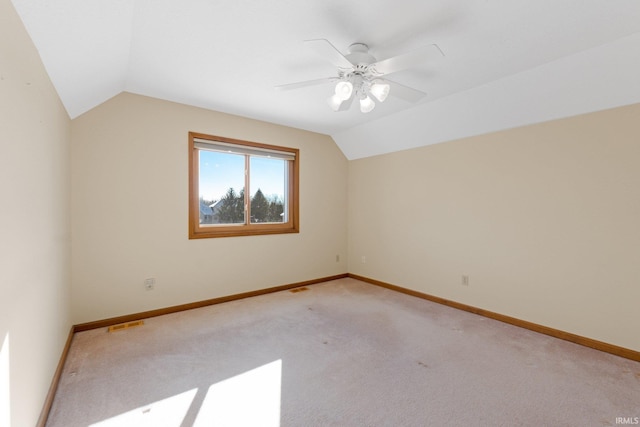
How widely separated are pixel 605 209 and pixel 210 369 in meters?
3.42

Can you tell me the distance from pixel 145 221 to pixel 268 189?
1611 millimetres

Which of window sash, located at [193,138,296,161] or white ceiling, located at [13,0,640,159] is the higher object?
white ceiling, located at [13,0,640,159]

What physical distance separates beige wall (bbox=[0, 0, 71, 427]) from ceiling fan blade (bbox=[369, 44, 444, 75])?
1.84 meters

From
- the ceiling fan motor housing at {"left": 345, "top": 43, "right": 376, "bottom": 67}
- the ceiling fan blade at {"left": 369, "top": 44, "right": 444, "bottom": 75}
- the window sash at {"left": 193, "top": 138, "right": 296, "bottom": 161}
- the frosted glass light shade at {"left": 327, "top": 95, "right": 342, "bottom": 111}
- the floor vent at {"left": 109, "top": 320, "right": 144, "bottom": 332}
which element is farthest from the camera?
the window sash at {"left": 193, "top": 138, "right": 296, "bottom": 161}

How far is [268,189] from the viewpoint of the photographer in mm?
4137

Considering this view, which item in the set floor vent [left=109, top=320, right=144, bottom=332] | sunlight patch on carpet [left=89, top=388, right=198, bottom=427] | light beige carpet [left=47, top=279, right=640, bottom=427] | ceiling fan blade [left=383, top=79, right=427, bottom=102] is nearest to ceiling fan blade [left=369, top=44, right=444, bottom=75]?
ceiling fan blade [left=383, top=79, right=427, bottom=102]

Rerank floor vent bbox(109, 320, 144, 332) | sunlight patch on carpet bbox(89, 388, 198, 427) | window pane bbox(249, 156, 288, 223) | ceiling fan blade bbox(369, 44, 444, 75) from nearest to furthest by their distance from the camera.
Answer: sunlight patch on carpet bbox(89, 388, 198, 427)
ceiling fan blade bbox(369, 44, 444, 75)
floor vent bbox(109, 320, 144, 332)
window pane bbox(249, 156, 288, 223)

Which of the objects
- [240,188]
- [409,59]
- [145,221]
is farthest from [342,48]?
[145,221]

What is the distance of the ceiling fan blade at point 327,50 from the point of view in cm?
165

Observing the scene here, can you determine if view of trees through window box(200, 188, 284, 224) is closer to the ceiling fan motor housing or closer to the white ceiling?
the white ceiling

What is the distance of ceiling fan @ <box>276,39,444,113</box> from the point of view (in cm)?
176

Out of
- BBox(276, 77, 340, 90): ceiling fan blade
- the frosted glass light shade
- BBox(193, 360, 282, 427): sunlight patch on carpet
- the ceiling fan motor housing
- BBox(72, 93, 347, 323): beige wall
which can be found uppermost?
the ceiling fan motor housing

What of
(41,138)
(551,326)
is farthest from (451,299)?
(41,138)

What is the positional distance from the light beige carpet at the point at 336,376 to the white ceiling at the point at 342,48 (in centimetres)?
204
